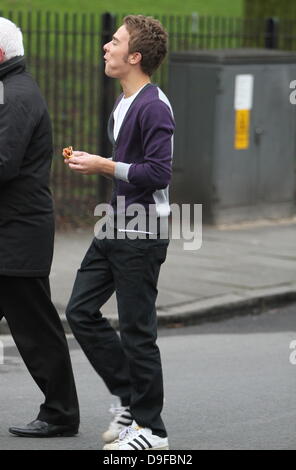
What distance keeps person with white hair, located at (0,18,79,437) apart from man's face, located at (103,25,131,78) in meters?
0.38

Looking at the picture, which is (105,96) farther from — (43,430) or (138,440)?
(138,440)

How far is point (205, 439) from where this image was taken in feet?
18.4

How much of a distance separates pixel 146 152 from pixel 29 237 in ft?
2.33

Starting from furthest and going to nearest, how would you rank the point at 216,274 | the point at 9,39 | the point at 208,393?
the point at 216,274, the point at 208,393, the point at 9,39

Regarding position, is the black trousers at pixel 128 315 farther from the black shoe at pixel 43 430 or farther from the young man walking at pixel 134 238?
the black shoe at pixel 43 430

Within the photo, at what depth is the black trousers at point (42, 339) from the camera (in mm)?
5410

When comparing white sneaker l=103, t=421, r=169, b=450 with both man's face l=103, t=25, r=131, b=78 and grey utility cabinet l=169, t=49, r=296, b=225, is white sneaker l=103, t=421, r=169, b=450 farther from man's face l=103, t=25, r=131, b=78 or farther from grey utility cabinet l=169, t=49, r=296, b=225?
grey utility cabinet l=169, t=49, r=296, b=225

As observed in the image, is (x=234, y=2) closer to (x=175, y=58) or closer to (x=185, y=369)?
(x=175, y=58)

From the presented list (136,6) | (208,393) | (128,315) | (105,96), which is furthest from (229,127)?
(136,6)

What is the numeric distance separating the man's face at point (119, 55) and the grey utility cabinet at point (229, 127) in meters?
7.74

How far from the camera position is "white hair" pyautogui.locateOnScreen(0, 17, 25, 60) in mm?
5258

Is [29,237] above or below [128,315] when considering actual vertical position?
above

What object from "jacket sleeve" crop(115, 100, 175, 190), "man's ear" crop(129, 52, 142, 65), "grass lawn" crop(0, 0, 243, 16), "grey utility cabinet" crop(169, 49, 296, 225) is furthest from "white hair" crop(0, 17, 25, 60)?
"grass lawn" crop(0, 0, 243, 16)

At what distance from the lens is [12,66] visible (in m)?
5.29
